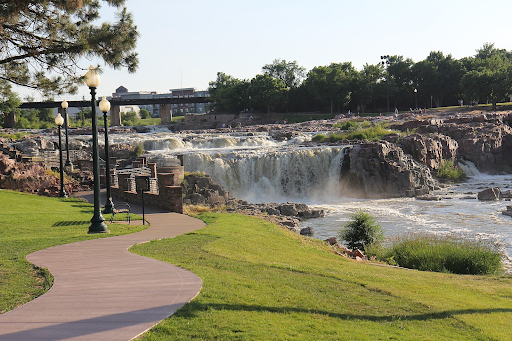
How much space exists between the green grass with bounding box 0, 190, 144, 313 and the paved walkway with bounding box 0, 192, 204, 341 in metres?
0.28

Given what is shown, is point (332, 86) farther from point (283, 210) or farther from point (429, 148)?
point (283, 210)

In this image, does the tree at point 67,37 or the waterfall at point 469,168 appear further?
the waterfall at point 469,168

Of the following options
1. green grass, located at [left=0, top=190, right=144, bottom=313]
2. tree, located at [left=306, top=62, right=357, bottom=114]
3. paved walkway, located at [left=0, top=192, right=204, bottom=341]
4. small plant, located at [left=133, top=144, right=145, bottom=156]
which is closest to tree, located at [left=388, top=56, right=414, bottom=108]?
tree, located at [left=306, top=62, right=357, bottom=114]

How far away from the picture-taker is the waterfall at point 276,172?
3209cm

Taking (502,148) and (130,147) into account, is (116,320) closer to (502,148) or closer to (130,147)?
(130,147)

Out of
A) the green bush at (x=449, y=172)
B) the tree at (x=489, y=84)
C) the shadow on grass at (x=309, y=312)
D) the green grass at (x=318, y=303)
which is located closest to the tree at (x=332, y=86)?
the tree at (x=489, y=84)

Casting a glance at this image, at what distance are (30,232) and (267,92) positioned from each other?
6688cm

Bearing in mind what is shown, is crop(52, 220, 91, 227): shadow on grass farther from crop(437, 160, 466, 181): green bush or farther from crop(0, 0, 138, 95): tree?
crop(437, 160, 466, 181): green bush

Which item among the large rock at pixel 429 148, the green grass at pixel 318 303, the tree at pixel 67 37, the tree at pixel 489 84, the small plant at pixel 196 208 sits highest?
the tree at pixel 489 84

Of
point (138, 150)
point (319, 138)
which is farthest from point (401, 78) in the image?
point (138, 150)

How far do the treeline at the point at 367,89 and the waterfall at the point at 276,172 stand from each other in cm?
3822

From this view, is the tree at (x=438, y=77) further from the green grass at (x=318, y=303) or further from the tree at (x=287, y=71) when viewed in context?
the green grass at (x=318, y=303)

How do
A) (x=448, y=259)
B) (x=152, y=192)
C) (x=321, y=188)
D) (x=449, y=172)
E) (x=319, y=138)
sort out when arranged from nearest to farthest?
1. (x=448, y=259)
2. (x=152, y=192)
3. (x=321, y=188)
4. (x=449, y=172)
5. (x=319, y=138)

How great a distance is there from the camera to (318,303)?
629cm
